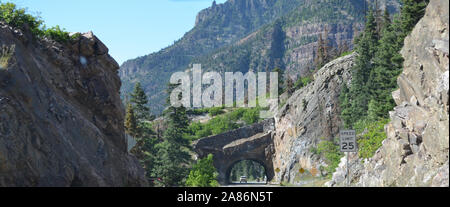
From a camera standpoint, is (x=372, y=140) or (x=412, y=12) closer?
(x=372, y=140)

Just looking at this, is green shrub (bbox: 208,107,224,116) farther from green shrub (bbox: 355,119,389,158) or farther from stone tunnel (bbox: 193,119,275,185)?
green shrub (bbox: 355,119,389,158)

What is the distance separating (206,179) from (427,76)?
29380mm

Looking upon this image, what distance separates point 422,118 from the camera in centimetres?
2242

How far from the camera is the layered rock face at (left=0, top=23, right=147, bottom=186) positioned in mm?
14883

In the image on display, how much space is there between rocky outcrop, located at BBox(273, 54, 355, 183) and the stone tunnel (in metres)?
4.31

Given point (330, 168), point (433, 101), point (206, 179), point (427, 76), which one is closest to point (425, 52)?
point (427, 76)

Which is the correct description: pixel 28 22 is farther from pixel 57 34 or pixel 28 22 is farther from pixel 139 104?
pixel 139 104

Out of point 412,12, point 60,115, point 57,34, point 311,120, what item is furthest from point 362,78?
point 60,115

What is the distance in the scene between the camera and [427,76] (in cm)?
2312

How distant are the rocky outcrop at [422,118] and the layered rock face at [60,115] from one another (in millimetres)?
12190

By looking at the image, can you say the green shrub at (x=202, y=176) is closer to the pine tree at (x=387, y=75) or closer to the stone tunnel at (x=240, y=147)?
the stone tunnel at (x=240, y=147)

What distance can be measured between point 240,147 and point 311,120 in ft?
42.6

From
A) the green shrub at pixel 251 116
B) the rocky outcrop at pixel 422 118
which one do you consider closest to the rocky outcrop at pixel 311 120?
the green shrub at pixel 251 116

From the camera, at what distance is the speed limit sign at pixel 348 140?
66.3 feet
